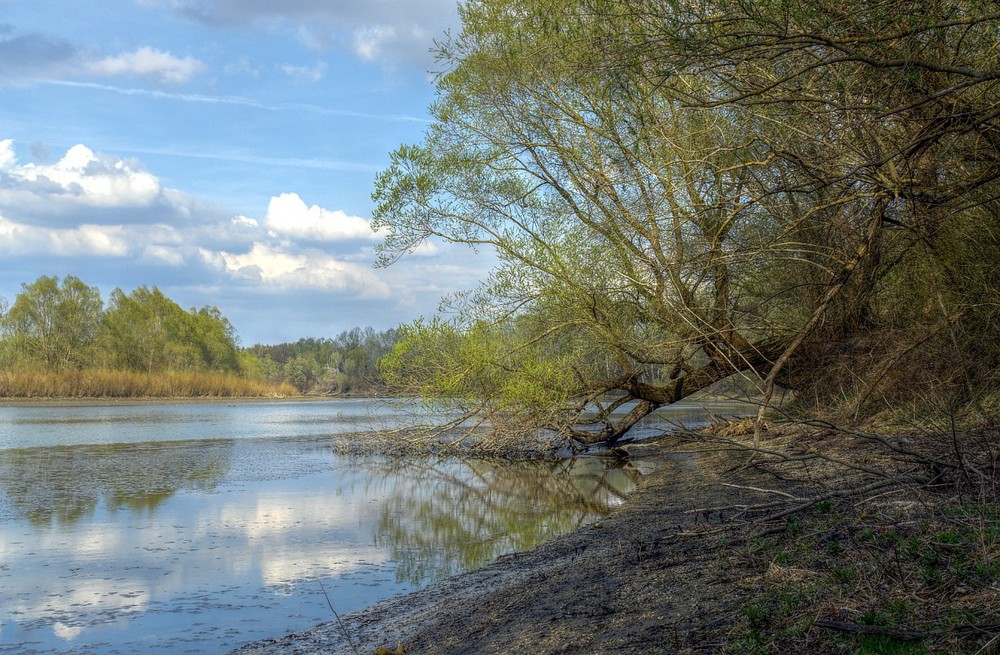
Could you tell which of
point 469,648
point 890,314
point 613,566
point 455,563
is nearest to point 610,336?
point 890,314

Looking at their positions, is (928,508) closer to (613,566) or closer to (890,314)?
(613,566)

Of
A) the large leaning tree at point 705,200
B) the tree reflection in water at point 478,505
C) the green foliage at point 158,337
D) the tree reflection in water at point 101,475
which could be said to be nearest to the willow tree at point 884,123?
the large leaning tree at point 705,200

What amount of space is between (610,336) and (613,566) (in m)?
9.12

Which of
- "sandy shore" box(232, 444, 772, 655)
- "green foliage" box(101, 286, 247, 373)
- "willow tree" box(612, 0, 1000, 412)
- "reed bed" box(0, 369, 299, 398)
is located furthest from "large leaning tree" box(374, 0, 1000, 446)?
"green foliage" box(101, 286, 247, 373)

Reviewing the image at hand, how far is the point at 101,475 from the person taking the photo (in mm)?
15180

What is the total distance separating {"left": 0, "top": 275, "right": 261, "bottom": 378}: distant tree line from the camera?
51.2m

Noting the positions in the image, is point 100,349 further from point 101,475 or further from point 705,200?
point 705,200

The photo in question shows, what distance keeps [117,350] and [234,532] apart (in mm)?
52407

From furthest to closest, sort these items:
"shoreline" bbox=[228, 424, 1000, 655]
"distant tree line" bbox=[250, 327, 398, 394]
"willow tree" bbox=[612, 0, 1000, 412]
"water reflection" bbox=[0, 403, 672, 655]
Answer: "distant tree line" bbox=[250, 327, 398, 394] → "water reflection" bbox=[0, 403, 672, 655] → "willow tree" bbox=[612, 0, 1000, 412] → "shoreline" bbox=[228, 424, 1000, 655]

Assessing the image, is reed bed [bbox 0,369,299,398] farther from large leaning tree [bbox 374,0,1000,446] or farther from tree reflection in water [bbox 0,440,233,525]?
large leaning tree [bbox 374,0,1000,446]

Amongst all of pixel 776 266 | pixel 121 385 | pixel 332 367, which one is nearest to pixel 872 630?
pixel 776 266

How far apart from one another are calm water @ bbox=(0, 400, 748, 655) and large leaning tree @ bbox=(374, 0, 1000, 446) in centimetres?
253

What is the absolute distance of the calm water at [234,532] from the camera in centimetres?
666

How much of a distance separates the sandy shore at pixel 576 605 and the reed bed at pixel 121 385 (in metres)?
49.0
